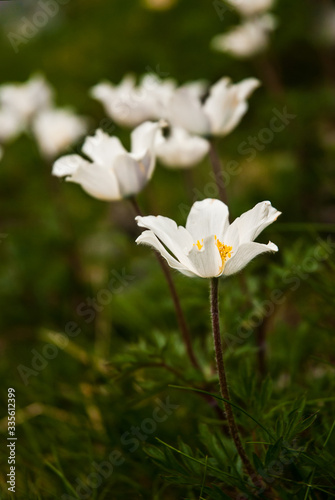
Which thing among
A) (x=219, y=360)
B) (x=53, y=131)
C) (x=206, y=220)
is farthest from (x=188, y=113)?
(x=53, y=131)

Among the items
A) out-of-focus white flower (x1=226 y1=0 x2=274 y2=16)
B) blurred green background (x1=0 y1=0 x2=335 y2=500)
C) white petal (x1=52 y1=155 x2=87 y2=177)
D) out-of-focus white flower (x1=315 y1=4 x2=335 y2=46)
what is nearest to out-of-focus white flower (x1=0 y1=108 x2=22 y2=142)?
blurred green background (x1=0 y1=0 x2=335 y2=500)

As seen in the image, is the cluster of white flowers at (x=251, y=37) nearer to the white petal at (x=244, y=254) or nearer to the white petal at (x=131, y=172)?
the white petal at (x=131, y=172)

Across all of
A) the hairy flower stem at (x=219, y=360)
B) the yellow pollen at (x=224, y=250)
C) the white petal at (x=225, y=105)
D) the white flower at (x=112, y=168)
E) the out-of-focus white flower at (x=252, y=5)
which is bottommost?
the hairy flower stem at (x=219, y=360)

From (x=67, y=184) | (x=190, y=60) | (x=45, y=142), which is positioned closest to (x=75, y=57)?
(x=190, y=60)

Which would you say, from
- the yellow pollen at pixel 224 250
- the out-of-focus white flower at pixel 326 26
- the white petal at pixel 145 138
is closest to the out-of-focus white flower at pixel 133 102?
the white petal at pixel 145 138

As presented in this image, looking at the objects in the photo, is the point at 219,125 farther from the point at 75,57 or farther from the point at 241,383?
the point at 75,57

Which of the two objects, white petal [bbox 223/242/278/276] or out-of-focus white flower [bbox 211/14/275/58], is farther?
out-of-focus white flower [bbox 211/14/275/58]

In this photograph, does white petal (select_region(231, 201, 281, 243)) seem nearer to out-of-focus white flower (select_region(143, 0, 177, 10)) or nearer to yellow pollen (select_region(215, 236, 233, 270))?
yellow pollen (select_region(215, 236, 233, 270))
